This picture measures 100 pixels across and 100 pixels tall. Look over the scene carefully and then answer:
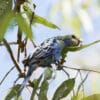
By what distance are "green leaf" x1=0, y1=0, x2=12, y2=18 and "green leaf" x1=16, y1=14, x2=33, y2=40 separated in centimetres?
2

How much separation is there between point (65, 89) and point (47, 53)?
0.45 ft

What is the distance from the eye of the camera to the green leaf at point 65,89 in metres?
0.74

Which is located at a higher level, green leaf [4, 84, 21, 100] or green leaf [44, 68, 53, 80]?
green leaf [44, 68, 53, 80]

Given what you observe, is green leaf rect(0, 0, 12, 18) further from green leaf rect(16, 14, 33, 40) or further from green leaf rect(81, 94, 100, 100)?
green leaf rect(81, 94, 100, 100)

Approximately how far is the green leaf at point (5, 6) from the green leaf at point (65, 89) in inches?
8.6

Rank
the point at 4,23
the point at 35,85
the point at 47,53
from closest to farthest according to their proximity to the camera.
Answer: the point at 4,23 < the point at 35,85 < the point at 47,53

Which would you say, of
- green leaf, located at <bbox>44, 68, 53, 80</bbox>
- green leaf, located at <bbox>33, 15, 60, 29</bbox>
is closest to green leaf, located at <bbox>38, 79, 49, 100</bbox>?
green leaf, located at <bbox>44, 68, 53, 80</bbox>

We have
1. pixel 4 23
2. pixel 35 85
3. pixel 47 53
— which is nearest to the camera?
pixel 4 23

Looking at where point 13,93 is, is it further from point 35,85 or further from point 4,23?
point 4,23

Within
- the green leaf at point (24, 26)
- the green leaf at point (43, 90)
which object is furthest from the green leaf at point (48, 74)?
the green leaf at point (24, 26)

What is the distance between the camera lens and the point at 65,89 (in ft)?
2.48

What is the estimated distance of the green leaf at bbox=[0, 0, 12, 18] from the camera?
0.65m

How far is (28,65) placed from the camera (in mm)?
741

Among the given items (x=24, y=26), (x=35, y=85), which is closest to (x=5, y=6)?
(x=24, y=26)
